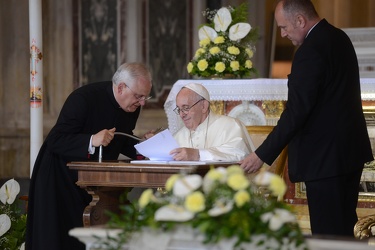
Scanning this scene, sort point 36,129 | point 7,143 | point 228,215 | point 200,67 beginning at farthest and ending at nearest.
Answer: point 7,143
point 200,67
point 36,129
point 228,215

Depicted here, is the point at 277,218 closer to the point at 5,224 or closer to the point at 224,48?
the point at 5,224

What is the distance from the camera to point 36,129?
7.12 metres

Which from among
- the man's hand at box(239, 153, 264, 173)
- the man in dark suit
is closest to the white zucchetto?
the man's hand at box(239, 153, 264, 173)

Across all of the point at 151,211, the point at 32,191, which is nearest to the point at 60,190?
the point at 32,191

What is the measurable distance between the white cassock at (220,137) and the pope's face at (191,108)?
0.17 ft

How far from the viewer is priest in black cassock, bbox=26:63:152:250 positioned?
18.7 feet

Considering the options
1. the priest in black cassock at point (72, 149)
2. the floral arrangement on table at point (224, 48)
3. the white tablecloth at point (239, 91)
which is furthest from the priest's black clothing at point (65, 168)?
the floral arrangement on table at point (224, 48)

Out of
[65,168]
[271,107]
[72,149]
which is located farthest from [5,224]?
[271,107]

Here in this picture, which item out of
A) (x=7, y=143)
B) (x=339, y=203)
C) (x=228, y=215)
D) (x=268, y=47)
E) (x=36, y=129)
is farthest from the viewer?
(x=268, y=47)

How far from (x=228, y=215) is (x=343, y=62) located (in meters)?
2.36

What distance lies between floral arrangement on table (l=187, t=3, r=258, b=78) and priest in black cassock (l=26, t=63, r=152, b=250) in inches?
77.1

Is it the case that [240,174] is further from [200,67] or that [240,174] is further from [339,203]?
[200,67]

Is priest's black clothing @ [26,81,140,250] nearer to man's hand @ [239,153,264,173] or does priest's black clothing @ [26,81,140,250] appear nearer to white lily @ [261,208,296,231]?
man's hand @ [239,153,264,173]

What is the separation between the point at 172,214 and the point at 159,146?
2476mm
